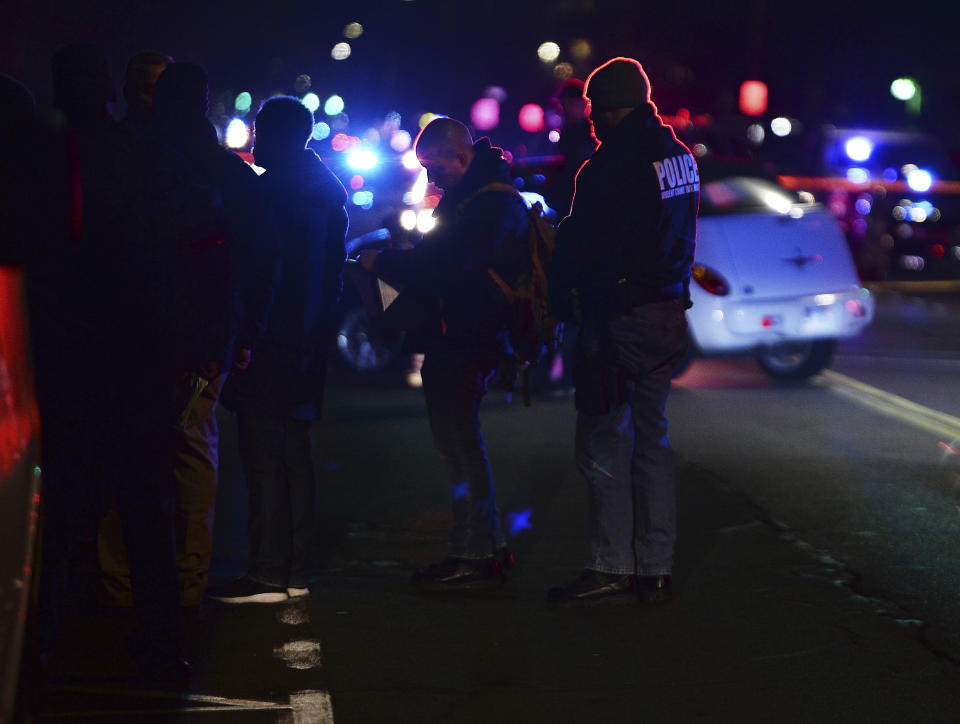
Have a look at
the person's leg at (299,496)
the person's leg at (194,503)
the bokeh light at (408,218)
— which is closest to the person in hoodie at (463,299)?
the person's leg at (299,496)

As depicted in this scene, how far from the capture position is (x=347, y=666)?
4.85m

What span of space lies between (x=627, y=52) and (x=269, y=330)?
35860 millimetres

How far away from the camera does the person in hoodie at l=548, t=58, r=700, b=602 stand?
5441mm

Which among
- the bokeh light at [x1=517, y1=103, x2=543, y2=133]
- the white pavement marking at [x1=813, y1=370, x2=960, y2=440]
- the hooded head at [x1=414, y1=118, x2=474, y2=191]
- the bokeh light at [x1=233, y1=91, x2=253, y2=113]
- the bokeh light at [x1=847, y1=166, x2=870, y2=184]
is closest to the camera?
the hooded head at [x1=414, y1=118, x2=474, y2=191]

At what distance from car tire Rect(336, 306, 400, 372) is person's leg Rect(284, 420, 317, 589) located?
6.36 m

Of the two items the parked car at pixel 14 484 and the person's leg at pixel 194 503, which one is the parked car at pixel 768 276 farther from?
the parked car at pixel 14 484

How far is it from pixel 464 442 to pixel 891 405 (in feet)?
19.4

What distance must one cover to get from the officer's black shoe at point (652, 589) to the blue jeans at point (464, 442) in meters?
0.65

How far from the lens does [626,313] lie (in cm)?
549

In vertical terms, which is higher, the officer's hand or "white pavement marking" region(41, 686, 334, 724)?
the officer's hand

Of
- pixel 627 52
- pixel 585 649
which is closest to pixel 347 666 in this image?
pixel 585 649

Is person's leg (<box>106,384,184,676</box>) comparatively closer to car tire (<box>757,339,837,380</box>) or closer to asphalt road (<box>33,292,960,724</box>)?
asphalt road (<box>33,292,960,724</box>)

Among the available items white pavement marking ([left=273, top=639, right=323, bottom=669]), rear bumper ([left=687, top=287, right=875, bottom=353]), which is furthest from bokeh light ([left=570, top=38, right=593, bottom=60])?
white pavement marking ([left=273, top=639, right=323, bottom=669])

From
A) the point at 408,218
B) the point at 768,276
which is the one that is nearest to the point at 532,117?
the point at 408,218
